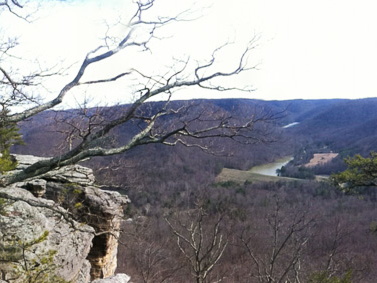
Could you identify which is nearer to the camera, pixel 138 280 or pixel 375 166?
pixel 375 166

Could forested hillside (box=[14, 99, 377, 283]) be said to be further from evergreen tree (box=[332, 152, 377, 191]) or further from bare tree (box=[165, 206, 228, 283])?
evergreen tree (box=[332, 152, 377, 191])

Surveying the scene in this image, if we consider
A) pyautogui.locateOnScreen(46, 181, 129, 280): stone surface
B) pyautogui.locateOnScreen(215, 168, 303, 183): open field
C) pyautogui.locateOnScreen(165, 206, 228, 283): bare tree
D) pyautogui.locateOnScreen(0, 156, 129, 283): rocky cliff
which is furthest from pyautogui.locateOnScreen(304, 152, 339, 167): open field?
pyautogui.locateOnScreen(0, 156, 129, 283): rocky cliff

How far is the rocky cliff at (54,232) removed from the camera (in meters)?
6.07

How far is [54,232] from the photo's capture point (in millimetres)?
8047

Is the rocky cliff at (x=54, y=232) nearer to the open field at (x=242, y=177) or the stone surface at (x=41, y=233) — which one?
the stone surface at (x=41, y=233)

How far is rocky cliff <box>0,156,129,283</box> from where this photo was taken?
6.07 m

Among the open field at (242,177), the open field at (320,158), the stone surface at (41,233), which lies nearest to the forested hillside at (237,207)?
the stone surface at (41,233)

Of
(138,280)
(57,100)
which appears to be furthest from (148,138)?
(138,280)

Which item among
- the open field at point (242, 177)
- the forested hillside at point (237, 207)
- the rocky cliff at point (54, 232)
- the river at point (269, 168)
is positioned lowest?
the river at point (269, 168)

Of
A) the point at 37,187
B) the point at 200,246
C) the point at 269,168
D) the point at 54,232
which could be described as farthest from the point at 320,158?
the point at 54,232

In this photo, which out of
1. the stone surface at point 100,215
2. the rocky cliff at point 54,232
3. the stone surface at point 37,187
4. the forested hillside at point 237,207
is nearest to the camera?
the rocky cliff at point 54,232

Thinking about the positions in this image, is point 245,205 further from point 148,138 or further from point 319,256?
point 148,138

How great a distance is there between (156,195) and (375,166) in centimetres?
4341

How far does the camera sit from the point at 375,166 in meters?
11.2
